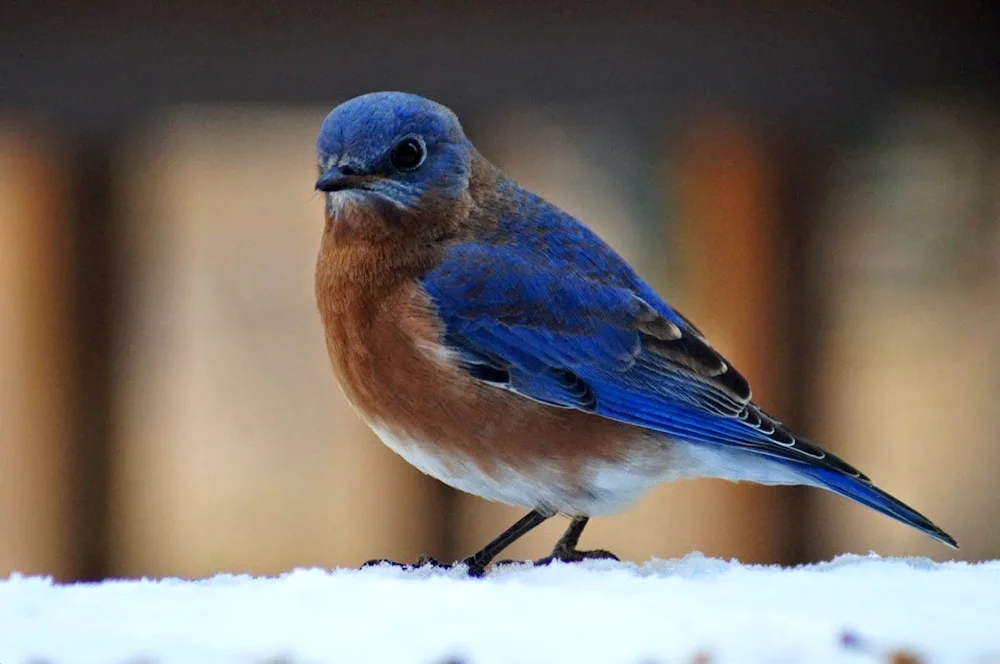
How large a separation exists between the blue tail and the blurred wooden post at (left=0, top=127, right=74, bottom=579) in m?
3.42

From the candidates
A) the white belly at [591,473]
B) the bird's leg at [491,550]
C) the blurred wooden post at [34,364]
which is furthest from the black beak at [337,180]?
the blurred wooden post at [34,364]

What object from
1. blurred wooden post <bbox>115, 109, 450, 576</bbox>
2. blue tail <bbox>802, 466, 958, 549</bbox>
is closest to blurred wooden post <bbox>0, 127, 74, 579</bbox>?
blurred wooden post <bbox>115, 109, 450, 576</bbox>

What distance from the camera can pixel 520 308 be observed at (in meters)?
2.94

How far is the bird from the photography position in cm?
272

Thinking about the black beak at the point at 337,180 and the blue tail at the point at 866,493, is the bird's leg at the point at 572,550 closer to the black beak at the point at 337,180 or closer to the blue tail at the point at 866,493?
the blue tail at the point at 866,493

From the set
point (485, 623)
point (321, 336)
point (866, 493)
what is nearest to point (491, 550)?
point (866, 493)

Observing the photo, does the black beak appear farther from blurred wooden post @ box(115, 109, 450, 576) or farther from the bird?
blurred wooden post @ box(115, 109, 450, 576)

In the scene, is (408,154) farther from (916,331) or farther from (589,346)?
(916,331)

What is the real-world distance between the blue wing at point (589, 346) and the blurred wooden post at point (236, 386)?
2364mm

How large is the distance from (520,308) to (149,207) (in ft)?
9.01

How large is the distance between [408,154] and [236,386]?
114 inches

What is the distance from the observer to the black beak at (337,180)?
8.38 ft

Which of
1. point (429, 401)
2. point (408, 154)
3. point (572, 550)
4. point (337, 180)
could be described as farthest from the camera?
point (572, 550)

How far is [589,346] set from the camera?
2.97 metres
